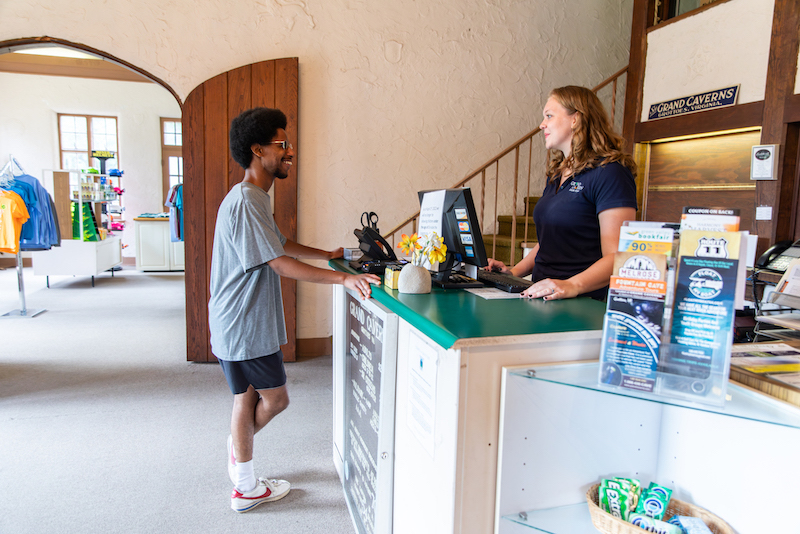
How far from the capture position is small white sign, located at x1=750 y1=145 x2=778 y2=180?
3812mm

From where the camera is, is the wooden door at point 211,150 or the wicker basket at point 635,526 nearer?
the wicker basket at point 635,526

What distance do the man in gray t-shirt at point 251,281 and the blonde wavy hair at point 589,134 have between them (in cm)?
91

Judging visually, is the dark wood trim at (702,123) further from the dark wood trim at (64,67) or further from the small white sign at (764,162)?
the dark wood trim at (64,67)

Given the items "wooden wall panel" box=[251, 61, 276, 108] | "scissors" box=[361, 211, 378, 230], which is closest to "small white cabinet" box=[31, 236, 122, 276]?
"wooden wall panel" box=[251, 61, 276, 108]

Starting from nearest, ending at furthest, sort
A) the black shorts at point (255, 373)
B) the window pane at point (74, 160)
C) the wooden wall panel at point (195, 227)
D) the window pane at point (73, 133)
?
the black shorts at point (255, 373)
the wooden wall panel at point (195, 227)
the window pane at point (73, 133)
the window pane at point (74, 160)

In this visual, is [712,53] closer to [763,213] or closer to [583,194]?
[763,213]

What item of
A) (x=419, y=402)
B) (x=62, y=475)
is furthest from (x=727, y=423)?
(x=62, y=475)

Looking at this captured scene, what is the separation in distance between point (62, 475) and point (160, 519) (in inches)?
28.2

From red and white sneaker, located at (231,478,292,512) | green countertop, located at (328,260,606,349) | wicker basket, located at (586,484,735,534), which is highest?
green countertop, located at (328,260,606,349)

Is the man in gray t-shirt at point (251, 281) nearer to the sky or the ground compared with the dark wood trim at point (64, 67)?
nearer to the ground

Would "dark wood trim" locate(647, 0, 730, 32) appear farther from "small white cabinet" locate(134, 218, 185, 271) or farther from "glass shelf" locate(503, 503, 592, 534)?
"small white cabinet" locate(134, 218, 185, 271)

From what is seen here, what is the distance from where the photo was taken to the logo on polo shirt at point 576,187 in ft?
6.25

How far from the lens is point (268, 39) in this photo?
13.4 ft

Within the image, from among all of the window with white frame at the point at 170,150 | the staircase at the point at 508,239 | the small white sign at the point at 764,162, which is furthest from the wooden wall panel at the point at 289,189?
the window with white frame at the point at 170,150
